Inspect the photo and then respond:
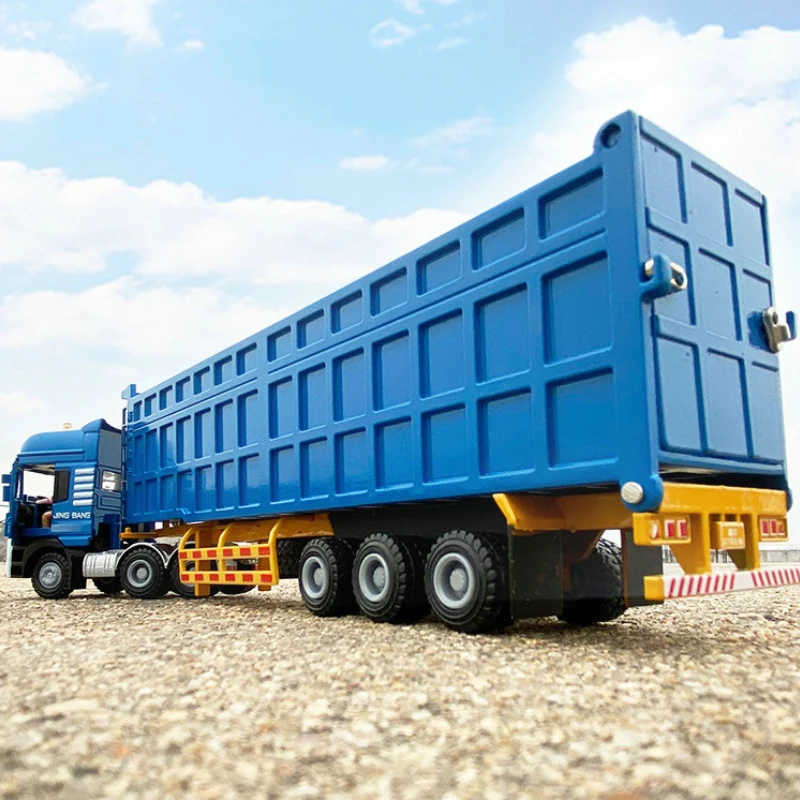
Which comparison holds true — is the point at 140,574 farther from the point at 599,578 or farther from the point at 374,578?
the point at 599,578

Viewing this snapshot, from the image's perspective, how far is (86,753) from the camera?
3.81 metres

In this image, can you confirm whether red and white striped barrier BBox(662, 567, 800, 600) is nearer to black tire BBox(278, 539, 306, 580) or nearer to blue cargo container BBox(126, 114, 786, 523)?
blue cargo container BBox(126, 114, 786, 523)

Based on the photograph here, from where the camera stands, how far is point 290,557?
34.2 feet

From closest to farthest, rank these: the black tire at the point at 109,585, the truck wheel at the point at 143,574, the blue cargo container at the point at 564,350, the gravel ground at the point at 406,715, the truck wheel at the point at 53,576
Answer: the gravel ground at the point at 406,715 → the blue cargo container at the point at 564,350 → the truck wheel at the point at 143,574 → the truck wheel at the point at 53,576 → the black tire at the point at 109,585

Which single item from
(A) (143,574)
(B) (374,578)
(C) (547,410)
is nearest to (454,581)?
(B) (374,578)

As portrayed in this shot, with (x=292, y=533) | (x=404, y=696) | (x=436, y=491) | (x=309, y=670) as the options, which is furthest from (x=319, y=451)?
(x=404, y=696)

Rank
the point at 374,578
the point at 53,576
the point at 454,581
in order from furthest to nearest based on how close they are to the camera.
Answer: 1. the point at 53,576
2. the point at 374,578
3. the point at 454,581

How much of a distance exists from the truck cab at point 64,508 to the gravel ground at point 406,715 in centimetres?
621

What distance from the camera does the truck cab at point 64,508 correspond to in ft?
45.2

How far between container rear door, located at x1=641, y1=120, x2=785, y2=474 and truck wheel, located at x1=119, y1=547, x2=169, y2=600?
9.29 metres

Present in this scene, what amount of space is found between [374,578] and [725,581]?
11.9 ft

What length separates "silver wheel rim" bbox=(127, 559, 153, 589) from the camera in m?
13.0

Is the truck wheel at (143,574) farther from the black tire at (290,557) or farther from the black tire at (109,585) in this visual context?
the black tire at (290,557)

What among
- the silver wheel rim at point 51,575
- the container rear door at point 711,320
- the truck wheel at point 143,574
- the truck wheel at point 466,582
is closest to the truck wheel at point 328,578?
the truck wheel at point 466,582
